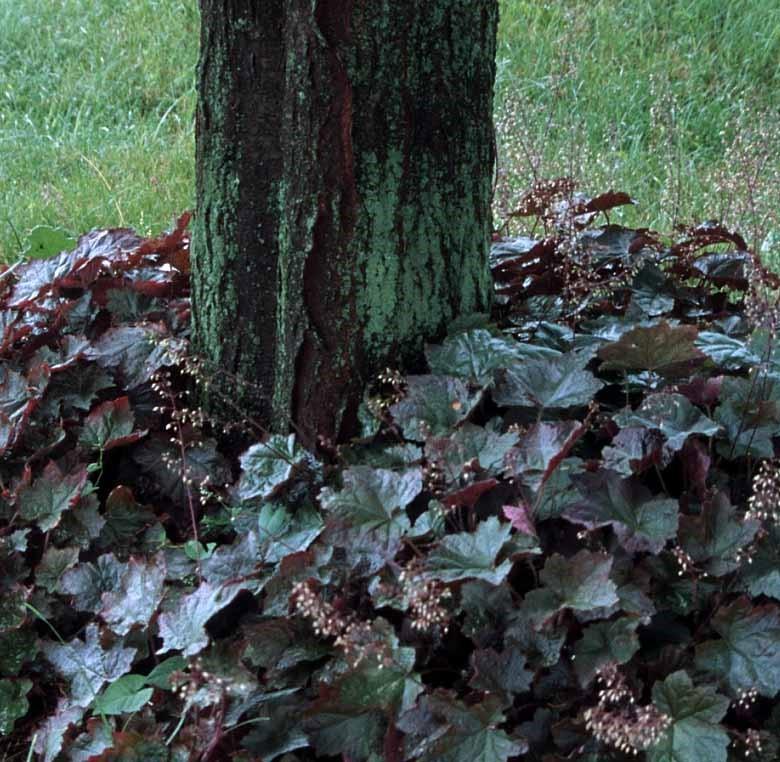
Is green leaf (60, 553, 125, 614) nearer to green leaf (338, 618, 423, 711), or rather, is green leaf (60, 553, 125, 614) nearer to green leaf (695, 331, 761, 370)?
green leaf (338, 618, 423, 711)

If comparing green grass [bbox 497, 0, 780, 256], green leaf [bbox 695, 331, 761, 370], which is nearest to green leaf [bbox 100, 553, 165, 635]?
→ green leaf [bbox 695, 331, 761, 370]

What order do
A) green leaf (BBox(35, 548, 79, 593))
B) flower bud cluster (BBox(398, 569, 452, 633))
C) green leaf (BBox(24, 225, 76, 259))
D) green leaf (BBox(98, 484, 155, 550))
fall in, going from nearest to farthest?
flower bud cluster (BBox(398, 569, 452, 633)) < green leaf (BBox(35, 548, 79, 593)) < green leaf (BBox(98, 484, 155, 550)) < green leaf (BBox(24, 225, 76, 259))

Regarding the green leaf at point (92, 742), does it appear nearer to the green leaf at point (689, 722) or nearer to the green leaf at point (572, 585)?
the green leaf at point (572, 585)

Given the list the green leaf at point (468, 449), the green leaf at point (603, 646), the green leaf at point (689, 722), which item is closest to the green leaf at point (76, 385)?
the green leaf at point (468, 449)

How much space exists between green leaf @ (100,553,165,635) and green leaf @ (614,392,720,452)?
832mm

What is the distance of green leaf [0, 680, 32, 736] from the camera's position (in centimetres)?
188

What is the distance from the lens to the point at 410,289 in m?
2.10

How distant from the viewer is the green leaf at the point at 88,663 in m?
1.85

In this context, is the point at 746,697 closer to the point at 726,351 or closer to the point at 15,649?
the point at 726,351

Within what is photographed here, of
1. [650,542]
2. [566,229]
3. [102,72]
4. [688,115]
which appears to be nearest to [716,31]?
[688,115]

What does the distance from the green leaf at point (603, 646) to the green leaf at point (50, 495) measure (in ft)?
3.30

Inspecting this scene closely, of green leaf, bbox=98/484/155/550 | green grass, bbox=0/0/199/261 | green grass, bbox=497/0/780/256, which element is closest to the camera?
green leaf, bbox=98/484/155/550

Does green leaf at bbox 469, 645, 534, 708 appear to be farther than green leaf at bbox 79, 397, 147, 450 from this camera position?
No

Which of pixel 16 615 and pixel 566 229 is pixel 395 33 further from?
pixel 16 615
